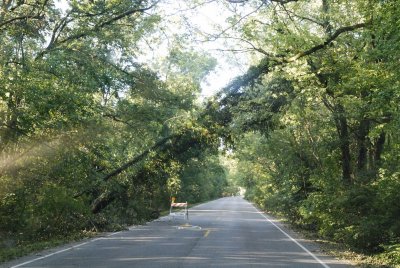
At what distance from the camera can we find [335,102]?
54.9 feet

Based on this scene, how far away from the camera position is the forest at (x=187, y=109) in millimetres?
12391

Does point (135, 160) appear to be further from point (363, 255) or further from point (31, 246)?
point (363, 255)

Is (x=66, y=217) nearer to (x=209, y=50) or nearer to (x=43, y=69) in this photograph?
(x=43, y=69)

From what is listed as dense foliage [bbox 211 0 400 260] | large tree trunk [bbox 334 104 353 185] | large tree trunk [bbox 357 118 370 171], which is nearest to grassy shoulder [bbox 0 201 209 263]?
dense foliage [bbox 211 0 400 260]

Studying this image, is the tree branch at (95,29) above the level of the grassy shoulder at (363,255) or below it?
above

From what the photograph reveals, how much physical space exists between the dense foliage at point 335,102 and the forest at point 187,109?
0.07 meters

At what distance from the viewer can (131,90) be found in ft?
68.6

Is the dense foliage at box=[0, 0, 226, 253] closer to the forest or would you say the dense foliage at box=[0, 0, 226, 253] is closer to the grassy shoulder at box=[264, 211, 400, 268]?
the forest

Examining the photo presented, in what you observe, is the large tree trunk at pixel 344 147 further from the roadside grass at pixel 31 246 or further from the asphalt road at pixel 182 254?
the roadside grass at pixel 31 246

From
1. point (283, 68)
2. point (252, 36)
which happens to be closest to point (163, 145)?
point (252, 36)

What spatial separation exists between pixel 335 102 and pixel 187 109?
29.3ft

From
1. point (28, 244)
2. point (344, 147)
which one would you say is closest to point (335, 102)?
point (344, 147)

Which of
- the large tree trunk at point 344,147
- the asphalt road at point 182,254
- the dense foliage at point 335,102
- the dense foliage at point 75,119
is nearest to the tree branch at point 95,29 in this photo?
the dense foliage at point 75,119

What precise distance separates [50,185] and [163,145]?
7749 millimetres
